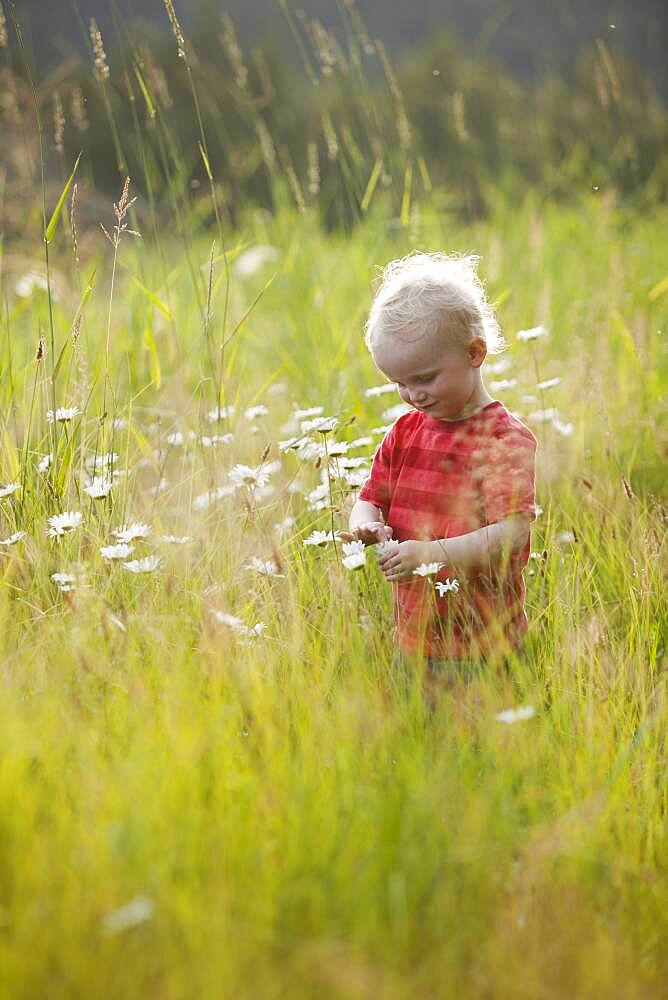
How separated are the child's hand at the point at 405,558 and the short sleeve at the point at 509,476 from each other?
0.15 meters

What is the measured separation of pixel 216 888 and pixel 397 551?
791 mm

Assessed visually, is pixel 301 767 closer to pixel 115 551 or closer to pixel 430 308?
pixel 115 551

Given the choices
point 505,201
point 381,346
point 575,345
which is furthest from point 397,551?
point 505,201

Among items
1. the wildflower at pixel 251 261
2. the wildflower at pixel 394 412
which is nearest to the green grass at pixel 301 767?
the wildflower at pixel 394 412

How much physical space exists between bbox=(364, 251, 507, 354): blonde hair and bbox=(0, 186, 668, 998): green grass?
478 millimetres

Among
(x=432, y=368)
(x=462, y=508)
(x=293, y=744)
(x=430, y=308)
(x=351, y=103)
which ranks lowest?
(x=293, y=744)

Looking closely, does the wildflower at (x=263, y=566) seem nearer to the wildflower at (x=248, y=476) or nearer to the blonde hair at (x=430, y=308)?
the wildflower at (x=248, y=476)

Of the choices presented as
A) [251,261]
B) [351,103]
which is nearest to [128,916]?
[251,261]

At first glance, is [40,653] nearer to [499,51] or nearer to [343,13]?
[343,13]

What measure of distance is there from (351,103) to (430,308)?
9828 mm

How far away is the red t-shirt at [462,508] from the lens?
70.4 inches

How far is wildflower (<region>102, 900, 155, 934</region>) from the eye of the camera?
1021mm

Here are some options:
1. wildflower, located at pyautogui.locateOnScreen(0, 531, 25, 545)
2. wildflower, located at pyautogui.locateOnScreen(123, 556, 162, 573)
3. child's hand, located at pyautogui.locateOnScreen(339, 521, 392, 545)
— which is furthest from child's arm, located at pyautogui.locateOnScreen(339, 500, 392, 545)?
wildflower, located at pyautogui.locateOnScreen(0, 531, 25, 545)

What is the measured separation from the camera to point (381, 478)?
200 cm
